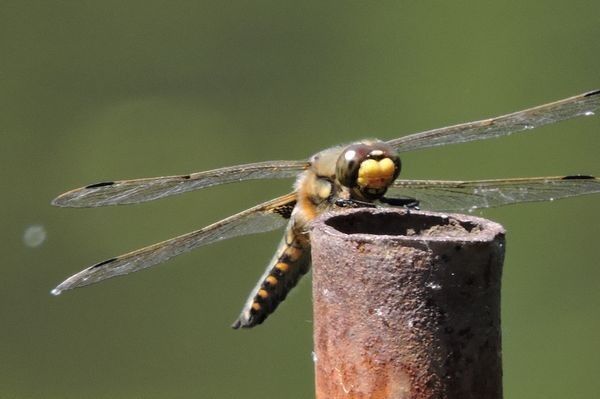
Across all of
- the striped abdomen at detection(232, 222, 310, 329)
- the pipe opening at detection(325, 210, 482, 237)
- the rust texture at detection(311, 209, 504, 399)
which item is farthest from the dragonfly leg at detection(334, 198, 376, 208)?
the rust texture at detection(311, 209, 504, 399)

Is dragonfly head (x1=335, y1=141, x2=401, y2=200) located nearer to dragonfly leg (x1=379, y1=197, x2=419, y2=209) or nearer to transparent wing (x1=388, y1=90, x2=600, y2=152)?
dragonfly leg (x1=379, y1=197, x2=419, y2=209)

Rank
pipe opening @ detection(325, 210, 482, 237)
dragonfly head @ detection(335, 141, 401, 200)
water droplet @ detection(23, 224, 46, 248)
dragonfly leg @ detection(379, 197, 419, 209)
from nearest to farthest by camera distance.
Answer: pipe opening @ detection(325, 210, 482, 237) < dragonfly head @ detection(335, 141, 401, 200) < dragonfly leg @ detection(379, 197, 419, 209) < water droplet @ detection(23, 224, 46, 248)

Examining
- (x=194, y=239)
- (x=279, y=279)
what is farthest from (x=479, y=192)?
(x=194, y=239)

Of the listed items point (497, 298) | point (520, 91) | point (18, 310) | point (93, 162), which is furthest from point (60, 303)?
Result: point (497, 298)

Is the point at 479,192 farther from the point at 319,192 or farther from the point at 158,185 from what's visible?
the point at 158,185

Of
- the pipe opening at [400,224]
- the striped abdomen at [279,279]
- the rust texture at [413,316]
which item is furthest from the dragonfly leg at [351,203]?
the rust texture at [413,316]

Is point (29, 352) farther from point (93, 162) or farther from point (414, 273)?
point (414, 273)
